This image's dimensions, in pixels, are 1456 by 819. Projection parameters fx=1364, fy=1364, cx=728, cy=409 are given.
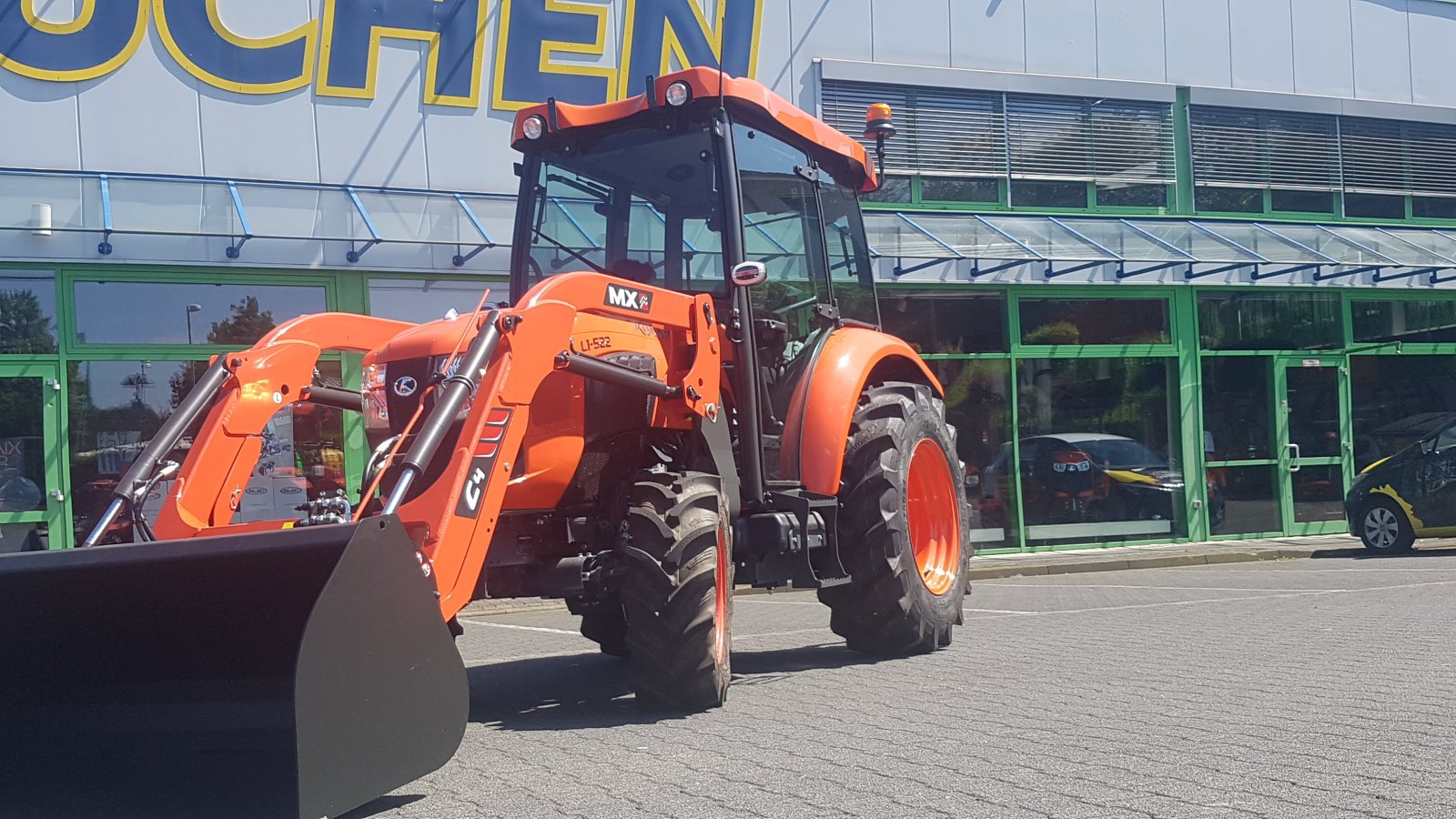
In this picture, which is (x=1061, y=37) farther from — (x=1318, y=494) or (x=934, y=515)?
(x=934, y=515)

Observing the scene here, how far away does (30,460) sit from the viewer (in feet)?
39.9

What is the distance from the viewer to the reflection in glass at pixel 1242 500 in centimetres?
1752

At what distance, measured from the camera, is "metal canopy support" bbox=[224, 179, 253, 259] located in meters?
12.6

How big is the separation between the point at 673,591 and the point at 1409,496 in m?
13.1

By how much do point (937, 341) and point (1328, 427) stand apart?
606 centimetres

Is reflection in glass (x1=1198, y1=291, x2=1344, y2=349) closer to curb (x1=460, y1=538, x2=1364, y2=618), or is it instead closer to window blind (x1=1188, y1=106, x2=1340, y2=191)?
window blind (x1=1188, y1=106, x2=1340, y2=191)

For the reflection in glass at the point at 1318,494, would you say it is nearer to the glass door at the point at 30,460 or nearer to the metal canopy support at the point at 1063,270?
the metal canopy support at the point at 1063,270

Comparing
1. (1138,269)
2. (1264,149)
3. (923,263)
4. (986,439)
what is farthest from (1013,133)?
(1264,149)

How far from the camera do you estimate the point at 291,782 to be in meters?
4.82

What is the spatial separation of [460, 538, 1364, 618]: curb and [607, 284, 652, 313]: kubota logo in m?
8.13

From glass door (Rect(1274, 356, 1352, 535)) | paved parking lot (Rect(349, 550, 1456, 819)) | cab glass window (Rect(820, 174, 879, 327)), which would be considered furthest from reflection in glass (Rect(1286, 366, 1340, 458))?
cab glass window (Rect(820, 174, 879, 327))

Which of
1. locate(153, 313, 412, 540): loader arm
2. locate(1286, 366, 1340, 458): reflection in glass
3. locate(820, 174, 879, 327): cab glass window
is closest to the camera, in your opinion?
locate(153, 313, 412, 540): loader arm

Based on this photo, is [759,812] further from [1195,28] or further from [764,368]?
[1195,28]

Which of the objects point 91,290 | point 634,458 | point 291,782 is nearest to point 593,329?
point 634,458
